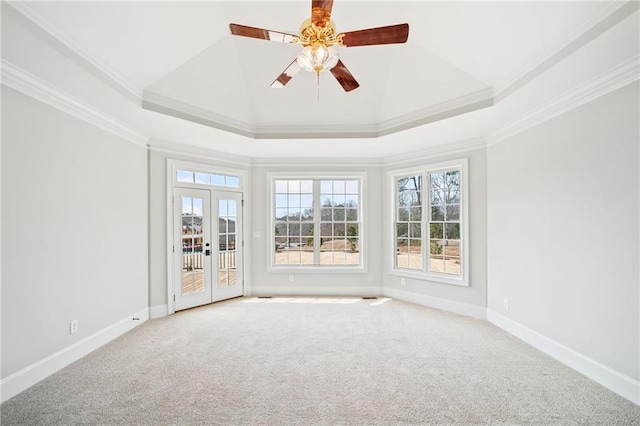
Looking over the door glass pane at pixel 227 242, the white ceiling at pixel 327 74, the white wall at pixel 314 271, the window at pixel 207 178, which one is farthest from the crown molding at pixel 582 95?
the door glass pane at pixel 227 242

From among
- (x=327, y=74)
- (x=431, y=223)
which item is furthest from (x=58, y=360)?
(x=431, y=223)

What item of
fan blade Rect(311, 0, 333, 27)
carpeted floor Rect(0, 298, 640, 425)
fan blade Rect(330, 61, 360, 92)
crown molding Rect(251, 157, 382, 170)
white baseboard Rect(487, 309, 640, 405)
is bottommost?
carpeted floor Rect(0, 298, 640, 425)

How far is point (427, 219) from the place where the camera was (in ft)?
16.7

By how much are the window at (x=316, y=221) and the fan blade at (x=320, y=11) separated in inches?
152

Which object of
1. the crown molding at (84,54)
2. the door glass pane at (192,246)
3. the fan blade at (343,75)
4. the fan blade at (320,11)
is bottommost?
the door glass pane at (192,246)

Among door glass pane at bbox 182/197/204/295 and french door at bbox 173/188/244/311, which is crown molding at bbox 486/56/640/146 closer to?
french door at bbox 173/188/244/311

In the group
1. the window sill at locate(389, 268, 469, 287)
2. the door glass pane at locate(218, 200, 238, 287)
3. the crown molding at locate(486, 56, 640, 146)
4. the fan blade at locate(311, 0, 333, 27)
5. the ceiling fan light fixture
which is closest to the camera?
the fan blade at locate(311, 0, 333, 27)

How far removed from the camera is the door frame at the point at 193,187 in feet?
15.1

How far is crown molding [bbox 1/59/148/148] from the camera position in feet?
7.95

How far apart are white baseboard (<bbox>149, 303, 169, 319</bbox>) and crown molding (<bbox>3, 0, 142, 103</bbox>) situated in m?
2.85

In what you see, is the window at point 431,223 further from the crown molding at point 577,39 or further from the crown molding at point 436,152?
the crown molding at point 577,39

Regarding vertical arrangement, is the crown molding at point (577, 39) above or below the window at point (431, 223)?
above

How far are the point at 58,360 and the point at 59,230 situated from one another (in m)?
1.21

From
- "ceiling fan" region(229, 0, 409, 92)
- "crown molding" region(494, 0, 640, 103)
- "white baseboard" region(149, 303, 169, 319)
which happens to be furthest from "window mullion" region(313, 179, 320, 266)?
"ceiling fan" region(229, 0, 409, 92)
